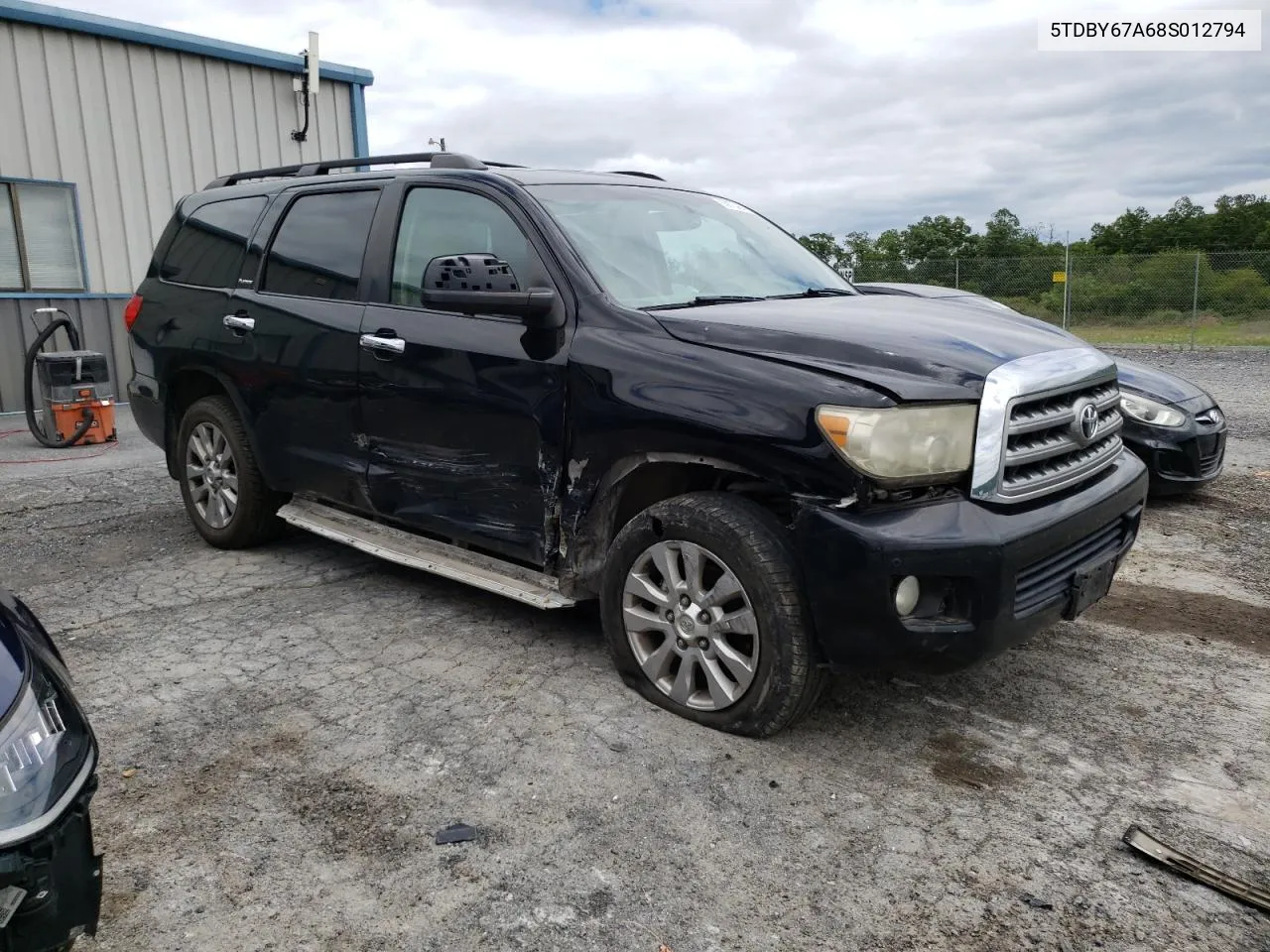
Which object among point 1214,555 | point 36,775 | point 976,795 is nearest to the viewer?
point 36,775

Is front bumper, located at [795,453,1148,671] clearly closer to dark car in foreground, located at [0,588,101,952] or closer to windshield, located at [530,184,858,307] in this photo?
windshield, located at [530,184,858,307]

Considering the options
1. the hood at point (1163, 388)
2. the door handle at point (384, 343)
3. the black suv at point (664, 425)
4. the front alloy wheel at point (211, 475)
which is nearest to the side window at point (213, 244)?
the black suv at point (664, 425)

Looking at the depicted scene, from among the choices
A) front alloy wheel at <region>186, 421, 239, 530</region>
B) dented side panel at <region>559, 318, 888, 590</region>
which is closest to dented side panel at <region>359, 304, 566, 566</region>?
dented side panel at <region>559, 318, 888, 590</region>

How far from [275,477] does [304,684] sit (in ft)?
4.88

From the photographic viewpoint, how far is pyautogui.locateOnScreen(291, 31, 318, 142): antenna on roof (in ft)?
38.5

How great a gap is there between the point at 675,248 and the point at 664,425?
3.53ft

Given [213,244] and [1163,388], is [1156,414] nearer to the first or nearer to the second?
[1163,388]

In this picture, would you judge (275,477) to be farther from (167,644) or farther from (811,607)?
(811,607)

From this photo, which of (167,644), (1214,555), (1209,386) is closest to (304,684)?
(167,644)

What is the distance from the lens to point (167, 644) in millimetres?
3938

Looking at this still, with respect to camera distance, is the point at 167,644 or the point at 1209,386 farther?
the point at 1209,386

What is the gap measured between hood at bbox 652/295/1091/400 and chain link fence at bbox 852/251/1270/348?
17729mm

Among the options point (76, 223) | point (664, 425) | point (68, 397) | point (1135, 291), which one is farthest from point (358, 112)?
point (1135, 291)

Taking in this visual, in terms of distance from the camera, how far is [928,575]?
8.85ft
